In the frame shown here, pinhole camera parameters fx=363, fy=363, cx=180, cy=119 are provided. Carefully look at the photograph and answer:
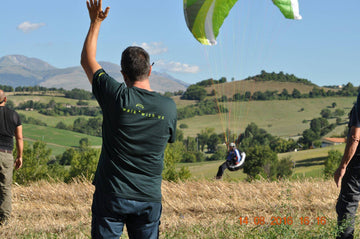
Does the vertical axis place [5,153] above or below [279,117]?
above

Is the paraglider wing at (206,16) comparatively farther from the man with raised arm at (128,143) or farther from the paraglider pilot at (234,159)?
the man with raised arm at (128,143)

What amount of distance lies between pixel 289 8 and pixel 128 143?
567cm

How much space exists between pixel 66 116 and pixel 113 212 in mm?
126189

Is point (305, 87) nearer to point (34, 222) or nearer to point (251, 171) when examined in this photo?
point (251, 171)

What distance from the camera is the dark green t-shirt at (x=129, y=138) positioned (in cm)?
235

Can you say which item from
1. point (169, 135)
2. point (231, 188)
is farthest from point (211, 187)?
point (169, 135)

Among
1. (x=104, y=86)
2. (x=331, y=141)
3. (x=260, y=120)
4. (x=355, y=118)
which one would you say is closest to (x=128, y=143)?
(x=104, y=86)

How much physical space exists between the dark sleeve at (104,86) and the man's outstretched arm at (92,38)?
0.22 ft

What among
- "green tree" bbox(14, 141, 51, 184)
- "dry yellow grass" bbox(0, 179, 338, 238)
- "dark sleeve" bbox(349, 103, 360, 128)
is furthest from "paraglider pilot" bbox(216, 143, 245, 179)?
"green tree" bbox(14, 141, 51, 184)

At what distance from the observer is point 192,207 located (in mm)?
5508
